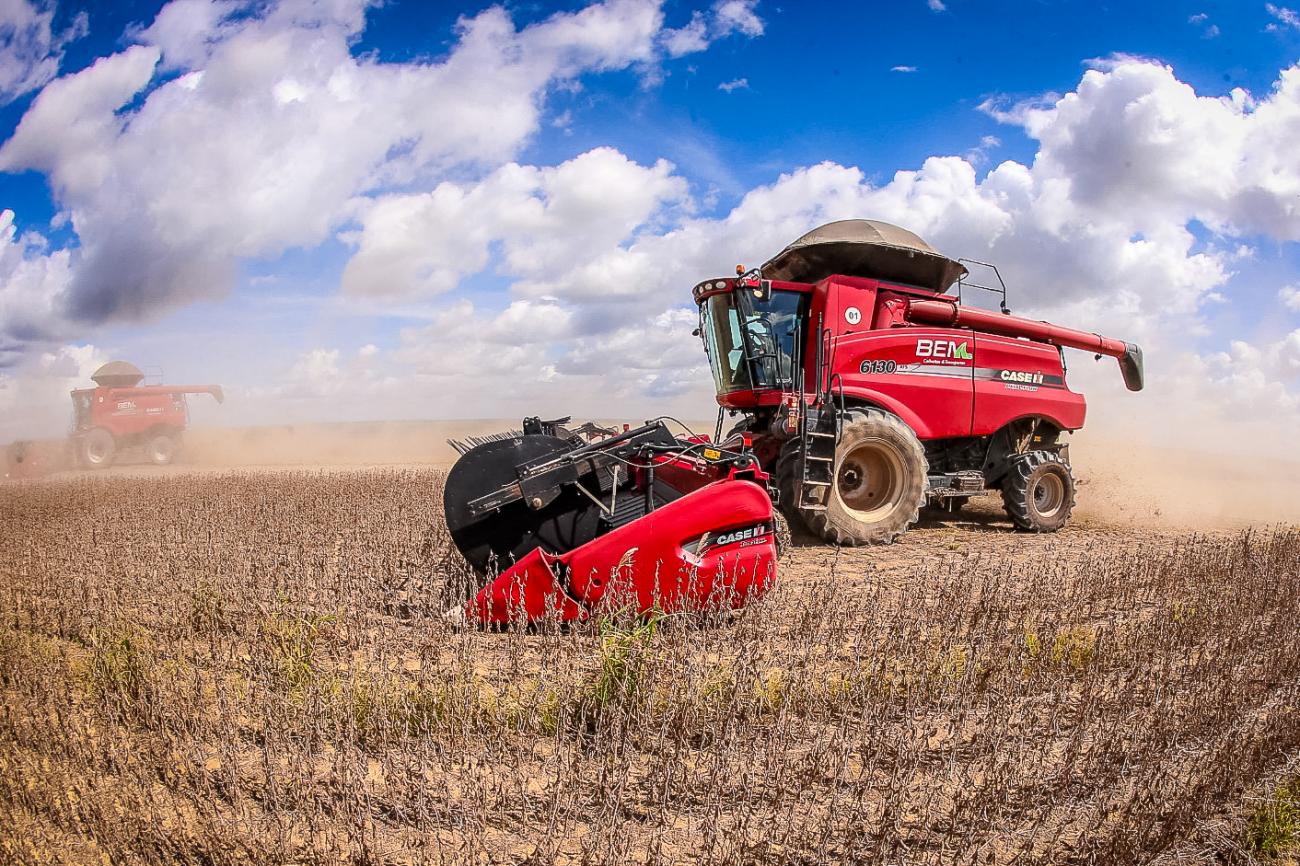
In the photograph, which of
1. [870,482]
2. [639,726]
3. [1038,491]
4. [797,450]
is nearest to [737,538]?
[639,726]

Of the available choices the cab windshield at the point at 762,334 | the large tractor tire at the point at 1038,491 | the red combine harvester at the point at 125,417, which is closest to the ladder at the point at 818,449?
the cab windshield at the point at 762,334

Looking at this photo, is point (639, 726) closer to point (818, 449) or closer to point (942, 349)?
point (818, 449)

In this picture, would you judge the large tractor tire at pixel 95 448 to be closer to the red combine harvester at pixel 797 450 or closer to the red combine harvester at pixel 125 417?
the red combine harvester at pixel 125 417

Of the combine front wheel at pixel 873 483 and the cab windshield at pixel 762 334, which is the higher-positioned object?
the cab windshield at pixel 762 334

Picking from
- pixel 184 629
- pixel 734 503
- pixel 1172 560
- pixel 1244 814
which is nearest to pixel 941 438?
pixel 1172 560

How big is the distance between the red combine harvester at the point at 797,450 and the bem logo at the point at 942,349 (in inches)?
0.7

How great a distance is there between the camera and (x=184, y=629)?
14.4 ft

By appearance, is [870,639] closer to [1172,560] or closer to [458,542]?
[458,542]

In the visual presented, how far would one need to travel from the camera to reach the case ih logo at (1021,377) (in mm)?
8492

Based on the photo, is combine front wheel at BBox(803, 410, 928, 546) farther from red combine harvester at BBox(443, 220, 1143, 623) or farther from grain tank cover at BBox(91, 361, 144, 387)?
grain tank cover at BBox(91, 361, 144, 387)

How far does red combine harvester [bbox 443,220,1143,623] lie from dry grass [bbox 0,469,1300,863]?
1.12ft

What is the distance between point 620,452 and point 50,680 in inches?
118

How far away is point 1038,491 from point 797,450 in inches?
152

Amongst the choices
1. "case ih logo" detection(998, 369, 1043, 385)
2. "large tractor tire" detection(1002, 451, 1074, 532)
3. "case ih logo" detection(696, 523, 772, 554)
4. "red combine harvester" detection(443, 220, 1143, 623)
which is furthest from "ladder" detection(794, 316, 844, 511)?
"large tractor tire" detection(1002, 451, 1074, 532)
